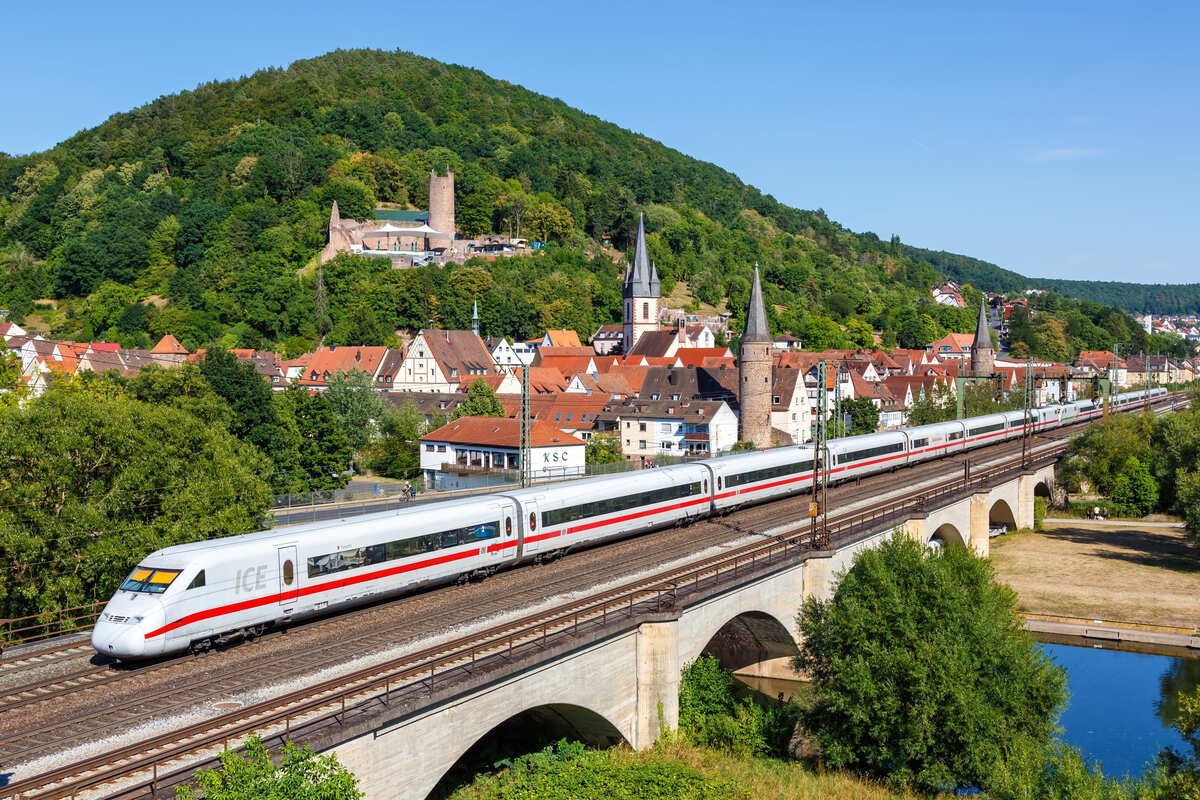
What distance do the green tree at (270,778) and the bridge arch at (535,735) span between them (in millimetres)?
7405

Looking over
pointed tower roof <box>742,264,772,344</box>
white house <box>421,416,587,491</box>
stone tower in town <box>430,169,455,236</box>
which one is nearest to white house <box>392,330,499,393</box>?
pointed tower roof <box>742,264,772,344</box>

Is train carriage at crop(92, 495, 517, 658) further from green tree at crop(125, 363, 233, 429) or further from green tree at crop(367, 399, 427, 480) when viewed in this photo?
green tree at crop(367, 399, 427, 480)

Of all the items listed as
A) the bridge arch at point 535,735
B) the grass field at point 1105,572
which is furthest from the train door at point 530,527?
the grass field at point 1105,572

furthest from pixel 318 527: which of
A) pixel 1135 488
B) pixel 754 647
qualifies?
pixel 1135 488

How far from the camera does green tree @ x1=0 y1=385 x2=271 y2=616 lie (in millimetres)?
26297

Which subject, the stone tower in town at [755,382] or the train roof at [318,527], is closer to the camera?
the train roof at [318,527]

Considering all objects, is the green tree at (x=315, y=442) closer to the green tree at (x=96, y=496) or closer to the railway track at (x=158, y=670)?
the green tree at (x=96, y=496)

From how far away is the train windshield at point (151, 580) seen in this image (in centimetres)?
1881

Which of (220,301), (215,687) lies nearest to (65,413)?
(215,687)

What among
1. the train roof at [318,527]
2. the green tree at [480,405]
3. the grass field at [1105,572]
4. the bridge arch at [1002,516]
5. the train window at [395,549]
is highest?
the green tree at [480,405]

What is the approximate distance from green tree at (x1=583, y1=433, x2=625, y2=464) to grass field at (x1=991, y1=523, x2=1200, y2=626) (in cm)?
2415

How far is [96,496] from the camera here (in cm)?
2847

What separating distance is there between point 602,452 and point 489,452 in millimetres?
8692

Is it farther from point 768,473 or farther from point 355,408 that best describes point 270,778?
point 355,408
